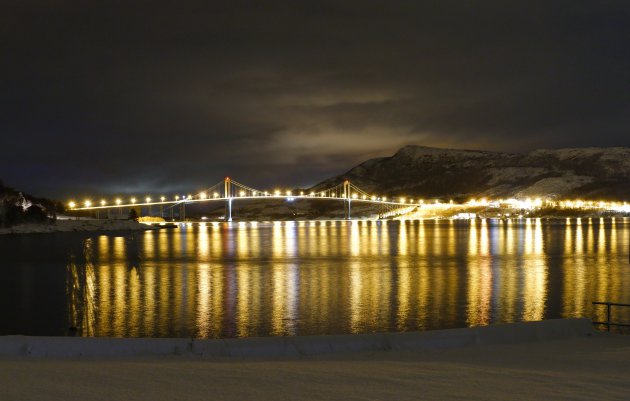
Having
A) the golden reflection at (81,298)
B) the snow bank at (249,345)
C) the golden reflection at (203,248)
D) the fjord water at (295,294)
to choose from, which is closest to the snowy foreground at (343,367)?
the snow bank at (249,345)

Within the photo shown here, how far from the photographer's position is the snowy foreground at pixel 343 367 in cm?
555

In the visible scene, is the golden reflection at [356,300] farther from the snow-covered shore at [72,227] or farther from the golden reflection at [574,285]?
the snow-covered shore at [72,227]

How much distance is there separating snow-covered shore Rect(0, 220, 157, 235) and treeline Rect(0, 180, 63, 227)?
1024 mm

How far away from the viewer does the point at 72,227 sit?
95.3 m

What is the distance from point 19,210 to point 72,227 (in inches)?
323

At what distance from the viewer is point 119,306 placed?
16.6 meters

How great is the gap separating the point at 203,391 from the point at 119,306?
11.8 meters

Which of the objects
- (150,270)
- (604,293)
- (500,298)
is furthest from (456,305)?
(150,270)

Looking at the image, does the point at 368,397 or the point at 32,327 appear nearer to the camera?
the point at 368,397

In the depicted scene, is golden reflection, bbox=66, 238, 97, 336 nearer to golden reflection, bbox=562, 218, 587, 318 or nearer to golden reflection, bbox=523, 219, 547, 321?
golden reflection, bbox=523, 219, 547, 321

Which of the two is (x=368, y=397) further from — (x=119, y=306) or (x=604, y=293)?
(x=604, y=293)

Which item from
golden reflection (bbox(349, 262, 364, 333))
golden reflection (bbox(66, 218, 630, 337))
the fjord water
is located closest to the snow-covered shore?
the fjord water

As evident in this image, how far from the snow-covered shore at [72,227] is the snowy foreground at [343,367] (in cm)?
8503

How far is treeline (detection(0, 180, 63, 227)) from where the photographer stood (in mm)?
86312
